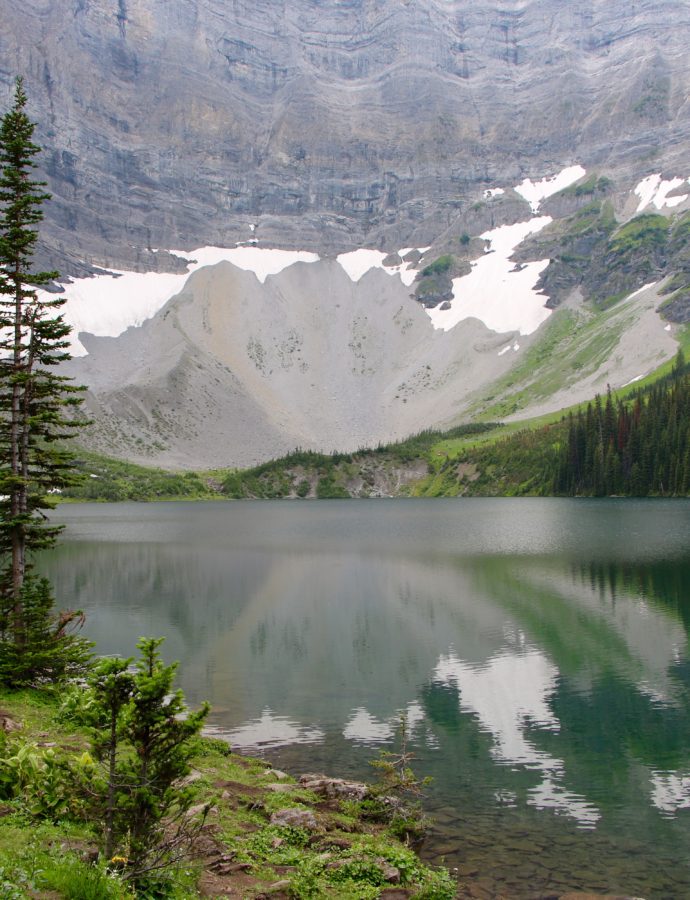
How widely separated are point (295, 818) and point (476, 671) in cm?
1831

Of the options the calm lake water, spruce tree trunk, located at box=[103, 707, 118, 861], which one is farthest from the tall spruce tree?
spruce tree trunk, located at box=[103, 707, 118, 861]

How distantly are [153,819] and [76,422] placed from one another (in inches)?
625

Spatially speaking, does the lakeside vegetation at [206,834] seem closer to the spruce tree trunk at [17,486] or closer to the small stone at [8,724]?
the small stone at [8,724]

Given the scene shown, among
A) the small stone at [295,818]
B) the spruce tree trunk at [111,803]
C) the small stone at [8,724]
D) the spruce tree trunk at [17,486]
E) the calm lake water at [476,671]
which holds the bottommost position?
the calm lake water at [476,671]

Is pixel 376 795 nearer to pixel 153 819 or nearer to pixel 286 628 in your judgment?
pixel 153 819

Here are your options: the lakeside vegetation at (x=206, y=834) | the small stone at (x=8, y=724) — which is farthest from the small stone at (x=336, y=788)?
→ the small stone at (x=8, y=724)

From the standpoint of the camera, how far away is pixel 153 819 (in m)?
10.5

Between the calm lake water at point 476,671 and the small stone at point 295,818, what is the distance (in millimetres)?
2827

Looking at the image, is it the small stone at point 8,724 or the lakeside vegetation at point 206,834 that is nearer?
the lakeside vegetation at point 206,834

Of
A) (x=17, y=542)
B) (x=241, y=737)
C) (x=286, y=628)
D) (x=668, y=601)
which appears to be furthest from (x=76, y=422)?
(x=668, y=601)

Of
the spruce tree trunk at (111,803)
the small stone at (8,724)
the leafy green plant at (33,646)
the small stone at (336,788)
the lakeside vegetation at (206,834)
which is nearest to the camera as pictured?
the lakeside vegetation at (206,834)

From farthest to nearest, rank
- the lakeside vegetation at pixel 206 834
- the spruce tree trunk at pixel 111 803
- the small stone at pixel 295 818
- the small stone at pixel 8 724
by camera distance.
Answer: the small stone at pixel 8 724
the small stone at pixel 295 818
the spruce tree trunk at pixel 111 803
the lakeside vegetation at pixel 206 834

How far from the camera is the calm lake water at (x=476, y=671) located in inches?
695

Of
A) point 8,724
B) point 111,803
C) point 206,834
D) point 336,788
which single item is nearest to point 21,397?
point 8,724
